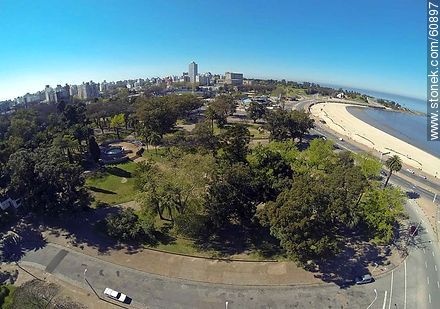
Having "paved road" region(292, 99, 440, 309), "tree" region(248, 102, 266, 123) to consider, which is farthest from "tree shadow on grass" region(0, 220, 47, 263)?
"tree" region(248, 102, 266, 123)

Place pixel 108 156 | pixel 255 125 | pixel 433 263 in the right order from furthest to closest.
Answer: pixel 255 125
pixel 108 156
pixel 433 263

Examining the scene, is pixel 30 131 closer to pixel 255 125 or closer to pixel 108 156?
pixel 108 156

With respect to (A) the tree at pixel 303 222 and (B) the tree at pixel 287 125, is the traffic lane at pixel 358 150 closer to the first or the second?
(B) the tree at pixel 287 125

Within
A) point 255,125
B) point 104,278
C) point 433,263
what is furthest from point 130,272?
point 255,125

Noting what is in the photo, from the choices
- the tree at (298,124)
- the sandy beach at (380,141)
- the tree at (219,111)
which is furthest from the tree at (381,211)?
the tree at (219,111)

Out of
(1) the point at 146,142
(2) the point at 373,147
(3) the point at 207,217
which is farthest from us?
(2) the point at 373,147

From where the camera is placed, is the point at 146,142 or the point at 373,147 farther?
the point at 373,147
